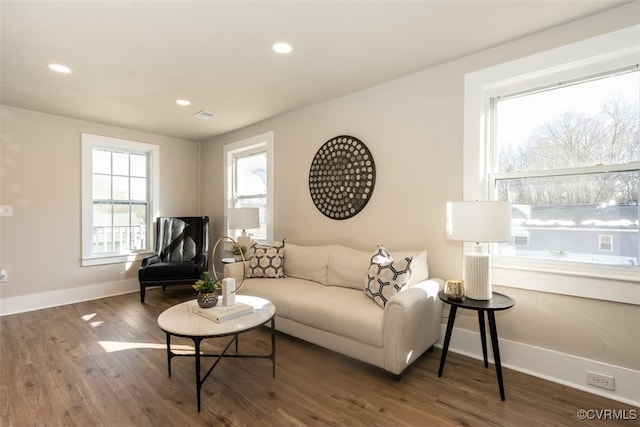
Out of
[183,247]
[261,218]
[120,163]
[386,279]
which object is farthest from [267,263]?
[120,163]

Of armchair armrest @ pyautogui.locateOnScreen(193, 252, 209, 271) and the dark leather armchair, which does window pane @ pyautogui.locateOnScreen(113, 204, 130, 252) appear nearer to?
the dark leather armchair

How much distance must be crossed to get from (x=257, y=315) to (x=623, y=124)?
9.19 ft

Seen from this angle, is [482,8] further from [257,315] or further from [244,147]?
[244,147]

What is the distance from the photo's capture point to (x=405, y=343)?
7.04 ft

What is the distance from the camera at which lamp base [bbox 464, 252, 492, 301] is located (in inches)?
84.7

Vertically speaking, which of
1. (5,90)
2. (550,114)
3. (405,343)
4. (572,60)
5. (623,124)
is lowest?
(405,343)

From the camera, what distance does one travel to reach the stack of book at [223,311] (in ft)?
6.90

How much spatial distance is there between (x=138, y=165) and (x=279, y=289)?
3497 millimetres

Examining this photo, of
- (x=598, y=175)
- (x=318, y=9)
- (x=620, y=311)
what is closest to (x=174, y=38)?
(x=318, y=9)

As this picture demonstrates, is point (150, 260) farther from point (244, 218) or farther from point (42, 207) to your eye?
point (244, 218)

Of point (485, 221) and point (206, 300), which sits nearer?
point (485, 221)

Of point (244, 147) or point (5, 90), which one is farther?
point (244, 147)

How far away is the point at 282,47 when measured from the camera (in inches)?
95.7

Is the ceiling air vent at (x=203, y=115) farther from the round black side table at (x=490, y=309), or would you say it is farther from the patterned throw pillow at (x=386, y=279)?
the round black side table at (x=490, y=309)
